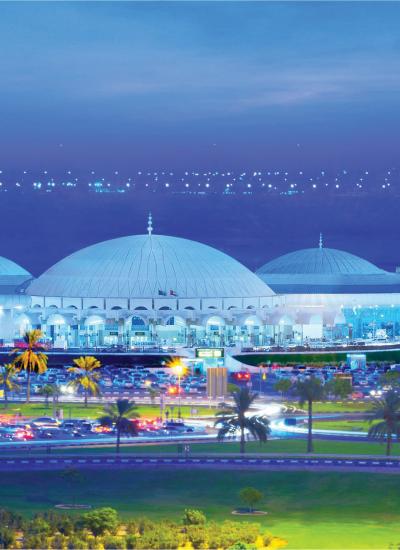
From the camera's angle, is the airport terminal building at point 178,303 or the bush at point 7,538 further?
the airport terminal building at point 178,303

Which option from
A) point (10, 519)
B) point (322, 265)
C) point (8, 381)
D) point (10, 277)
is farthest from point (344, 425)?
point (10, 277)

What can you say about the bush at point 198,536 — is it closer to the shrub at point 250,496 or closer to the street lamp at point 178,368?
the shrub at point 250,496

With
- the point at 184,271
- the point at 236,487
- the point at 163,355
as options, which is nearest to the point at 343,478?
the point at 236,487

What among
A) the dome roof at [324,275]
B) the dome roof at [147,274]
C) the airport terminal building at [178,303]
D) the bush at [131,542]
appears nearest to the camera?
the bush at [131,542]

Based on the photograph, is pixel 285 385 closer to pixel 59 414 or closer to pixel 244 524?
pixel 59 414

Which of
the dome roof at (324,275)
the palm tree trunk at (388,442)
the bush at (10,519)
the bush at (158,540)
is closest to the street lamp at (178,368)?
the dome roof at (324,275)

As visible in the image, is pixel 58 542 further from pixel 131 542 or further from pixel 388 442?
pixel 388 442

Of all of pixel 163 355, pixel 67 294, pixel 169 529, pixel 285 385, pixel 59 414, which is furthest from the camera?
pixel 67 294
